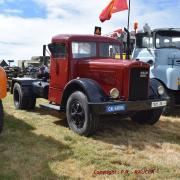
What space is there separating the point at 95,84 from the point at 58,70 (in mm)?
1423

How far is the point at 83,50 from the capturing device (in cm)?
824

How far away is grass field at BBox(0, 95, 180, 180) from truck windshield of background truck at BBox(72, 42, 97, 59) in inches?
60.0

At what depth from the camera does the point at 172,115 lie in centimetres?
1018

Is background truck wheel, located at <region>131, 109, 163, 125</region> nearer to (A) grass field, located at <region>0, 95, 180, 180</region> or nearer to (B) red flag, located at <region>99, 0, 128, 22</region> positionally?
(A) grass field, located at <region>0, 95, 180, 180</region>

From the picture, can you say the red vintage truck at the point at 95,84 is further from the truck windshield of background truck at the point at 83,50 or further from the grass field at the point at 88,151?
the grass field at the point at 88,151

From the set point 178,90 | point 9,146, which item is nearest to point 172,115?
point 178,90

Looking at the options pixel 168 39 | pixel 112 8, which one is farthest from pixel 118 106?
pixel 112 8

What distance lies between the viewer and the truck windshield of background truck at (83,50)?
26.8 ft

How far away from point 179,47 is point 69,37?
3.76 meters

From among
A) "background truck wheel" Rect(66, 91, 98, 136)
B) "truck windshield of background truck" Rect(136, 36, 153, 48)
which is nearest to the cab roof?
"background truck wheel" Rect(66, 91, 98, 136)

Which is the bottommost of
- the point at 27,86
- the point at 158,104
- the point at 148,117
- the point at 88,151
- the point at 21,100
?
the point at 88,151

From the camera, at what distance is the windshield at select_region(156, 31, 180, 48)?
34.3 feet

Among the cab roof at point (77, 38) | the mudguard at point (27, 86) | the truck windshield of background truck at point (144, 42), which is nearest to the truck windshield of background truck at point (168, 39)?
the truck windshield of background truck at point (144, 42)

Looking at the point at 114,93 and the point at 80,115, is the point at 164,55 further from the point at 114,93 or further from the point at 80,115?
the point at 80,115
